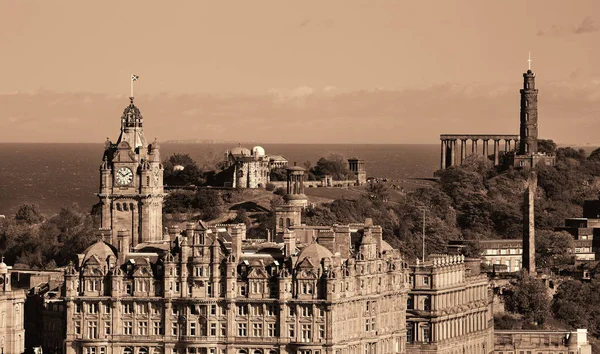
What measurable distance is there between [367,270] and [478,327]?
2887 cm

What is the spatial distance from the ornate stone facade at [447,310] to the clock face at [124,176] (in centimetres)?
2203

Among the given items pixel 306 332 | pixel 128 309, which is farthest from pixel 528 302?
pixel 128 309

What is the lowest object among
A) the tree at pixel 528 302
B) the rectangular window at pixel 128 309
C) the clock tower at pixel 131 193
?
the tree at pixel 528 302

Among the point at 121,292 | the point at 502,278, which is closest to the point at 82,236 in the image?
the point at 502,278

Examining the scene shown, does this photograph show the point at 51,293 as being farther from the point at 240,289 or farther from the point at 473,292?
the point at 473,292

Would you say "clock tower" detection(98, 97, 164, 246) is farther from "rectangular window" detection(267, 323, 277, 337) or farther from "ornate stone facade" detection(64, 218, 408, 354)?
"rectangular window" detection(267, 323, 277, 337)

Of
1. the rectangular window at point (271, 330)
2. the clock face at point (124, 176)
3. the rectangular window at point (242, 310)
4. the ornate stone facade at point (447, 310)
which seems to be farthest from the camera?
the ornate stone facade at point (447, 310)

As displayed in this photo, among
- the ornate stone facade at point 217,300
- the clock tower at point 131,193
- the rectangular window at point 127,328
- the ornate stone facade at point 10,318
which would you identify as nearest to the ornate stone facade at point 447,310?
the ornate stone facade at point 217,300

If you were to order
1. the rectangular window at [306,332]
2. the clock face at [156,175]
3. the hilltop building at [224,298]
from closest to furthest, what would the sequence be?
the rectangular window at [306,332] < the hilltop building at [224,298] < the clock face at [156,175]

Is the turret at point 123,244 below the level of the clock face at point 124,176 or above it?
below

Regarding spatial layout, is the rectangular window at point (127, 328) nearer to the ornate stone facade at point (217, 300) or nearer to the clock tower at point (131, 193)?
the ornate stone facade at point (217, 300)

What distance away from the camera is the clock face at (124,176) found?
15988 centimetres

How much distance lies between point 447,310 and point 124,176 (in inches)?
1044

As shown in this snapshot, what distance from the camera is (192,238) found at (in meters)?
144
